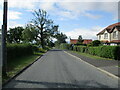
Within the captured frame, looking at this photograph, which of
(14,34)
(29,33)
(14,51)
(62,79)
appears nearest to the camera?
(62,79)

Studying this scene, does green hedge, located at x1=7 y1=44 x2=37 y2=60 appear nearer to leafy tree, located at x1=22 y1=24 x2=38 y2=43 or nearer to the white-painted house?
the white-painted house

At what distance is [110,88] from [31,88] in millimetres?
3147

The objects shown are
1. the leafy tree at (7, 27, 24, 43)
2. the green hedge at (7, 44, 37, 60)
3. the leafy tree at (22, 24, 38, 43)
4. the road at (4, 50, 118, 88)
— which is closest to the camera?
the road at (4, 50, 118, 88)

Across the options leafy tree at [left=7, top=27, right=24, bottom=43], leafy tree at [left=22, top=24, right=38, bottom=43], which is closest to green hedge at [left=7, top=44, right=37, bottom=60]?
leafy tree at [left=22, top=24, right=38, bottom=43]

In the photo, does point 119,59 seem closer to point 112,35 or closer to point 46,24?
point 112,35

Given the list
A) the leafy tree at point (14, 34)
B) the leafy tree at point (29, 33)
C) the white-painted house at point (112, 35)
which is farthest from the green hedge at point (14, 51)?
the leafy tree at point (14, 34)

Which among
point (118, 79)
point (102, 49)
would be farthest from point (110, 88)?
point (102, 49)

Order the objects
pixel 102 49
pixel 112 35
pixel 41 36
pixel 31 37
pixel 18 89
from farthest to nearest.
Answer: pixel 41 36
pixel 31 37
pixel 112 35
pixel 102 49
pixel 18 89

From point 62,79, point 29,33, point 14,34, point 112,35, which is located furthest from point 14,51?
point 14,34

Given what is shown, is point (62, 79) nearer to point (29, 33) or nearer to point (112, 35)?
point (112, 35)

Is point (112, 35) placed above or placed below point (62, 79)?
above

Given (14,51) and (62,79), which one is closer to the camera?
(62,79)

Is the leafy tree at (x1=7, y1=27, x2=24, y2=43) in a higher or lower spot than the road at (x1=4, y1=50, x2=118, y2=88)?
higher

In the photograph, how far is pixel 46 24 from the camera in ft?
210
